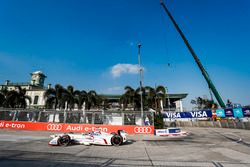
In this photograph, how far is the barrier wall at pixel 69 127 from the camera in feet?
59.7

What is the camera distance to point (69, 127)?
18.8 metres

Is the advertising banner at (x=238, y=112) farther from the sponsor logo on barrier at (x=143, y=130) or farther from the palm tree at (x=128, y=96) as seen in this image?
the palm tree at (x=128, y=96)

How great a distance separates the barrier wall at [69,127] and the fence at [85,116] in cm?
42

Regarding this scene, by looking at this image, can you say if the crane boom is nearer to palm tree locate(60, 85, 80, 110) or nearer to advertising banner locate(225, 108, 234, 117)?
advertising banner locate(225, 108, 234, 117)

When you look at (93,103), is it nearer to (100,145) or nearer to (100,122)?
(100,122)

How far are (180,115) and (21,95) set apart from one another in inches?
1683

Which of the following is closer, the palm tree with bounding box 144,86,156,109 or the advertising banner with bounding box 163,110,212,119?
the advertising banner with bounding box 163,110,212,119

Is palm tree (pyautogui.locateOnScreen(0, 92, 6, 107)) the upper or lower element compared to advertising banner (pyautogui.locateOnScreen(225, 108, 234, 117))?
upper

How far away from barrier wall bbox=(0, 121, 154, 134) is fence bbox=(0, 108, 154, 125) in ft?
1.38

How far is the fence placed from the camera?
1836 centimetres

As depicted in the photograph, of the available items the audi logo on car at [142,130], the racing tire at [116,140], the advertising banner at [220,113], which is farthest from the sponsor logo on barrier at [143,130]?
the advertising banner at [220,113]

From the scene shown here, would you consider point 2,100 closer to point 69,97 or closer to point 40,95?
point 40,95

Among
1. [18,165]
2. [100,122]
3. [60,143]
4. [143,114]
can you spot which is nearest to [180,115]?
[143,114]

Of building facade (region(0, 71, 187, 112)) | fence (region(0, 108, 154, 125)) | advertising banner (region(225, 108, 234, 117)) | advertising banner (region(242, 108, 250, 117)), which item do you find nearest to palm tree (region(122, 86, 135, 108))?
building facade (region(0, 71, 187, 112))
